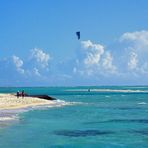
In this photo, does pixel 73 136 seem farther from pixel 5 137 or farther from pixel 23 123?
pixel 23 123

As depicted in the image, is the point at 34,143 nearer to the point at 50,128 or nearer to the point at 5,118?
the point at 50,128

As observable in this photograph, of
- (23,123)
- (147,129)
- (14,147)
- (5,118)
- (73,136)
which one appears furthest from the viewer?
(5,118)

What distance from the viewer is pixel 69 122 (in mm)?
41969

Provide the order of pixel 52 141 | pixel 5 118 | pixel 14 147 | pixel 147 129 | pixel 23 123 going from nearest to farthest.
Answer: pixel 14 147, pixel 52 141, pixel 147 129, pixel 23 123, pixel 5 118

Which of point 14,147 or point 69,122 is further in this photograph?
point 69,122

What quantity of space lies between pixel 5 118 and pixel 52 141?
14.4 meters

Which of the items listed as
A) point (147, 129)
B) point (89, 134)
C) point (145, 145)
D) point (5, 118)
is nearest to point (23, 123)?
point (5, 118)

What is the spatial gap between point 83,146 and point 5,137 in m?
6.26

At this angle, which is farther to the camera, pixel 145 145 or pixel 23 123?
pixel 23 123

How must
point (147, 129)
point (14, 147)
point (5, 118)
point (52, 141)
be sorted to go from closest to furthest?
1. point (14, 147)
2. point (52, 141)
3. point (147, 129)
4. point (5, 118)

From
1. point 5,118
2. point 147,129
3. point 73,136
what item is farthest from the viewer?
point 5,118

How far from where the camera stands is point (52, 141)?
96.7 ft

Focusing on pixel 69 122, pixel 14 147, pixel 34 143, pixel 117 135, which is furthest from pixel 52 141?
pixel 69 122

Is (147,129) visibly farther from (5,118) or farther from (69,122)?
(5,118)
